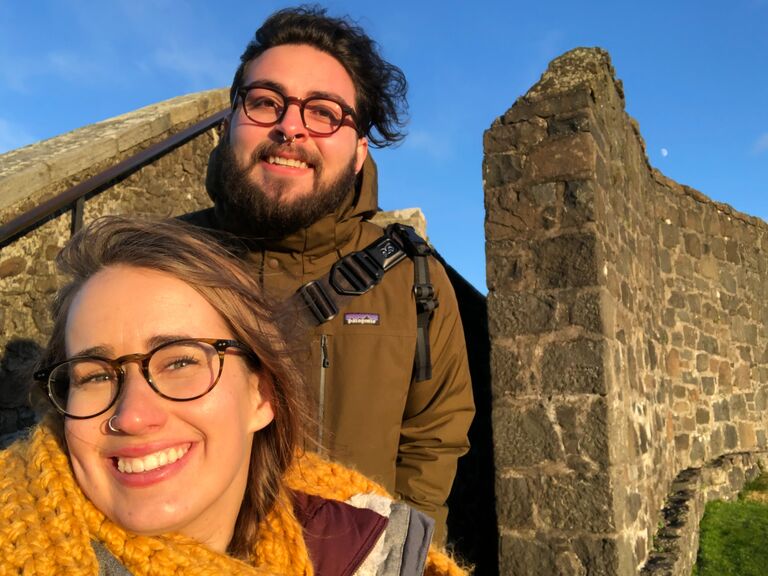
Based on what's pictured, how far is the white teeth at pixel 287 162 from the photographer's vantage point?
210cm

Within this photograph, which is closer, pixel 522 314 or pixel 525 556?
pixel 525 556

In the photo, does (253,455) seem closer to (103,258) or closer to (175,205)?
(103,258)

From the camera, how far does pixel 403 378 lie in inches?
84.7

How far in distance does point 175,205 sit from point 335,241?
4129 mm

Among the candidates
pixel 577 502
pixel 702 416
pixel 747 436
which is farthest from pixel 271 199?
pixel 747 436

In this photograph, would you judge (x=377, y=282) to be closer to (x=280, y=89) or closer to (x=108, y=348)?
(x=280, y=89)

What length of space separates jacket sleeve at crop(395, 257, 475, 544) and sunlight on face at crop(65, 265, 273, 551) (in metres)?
0.86

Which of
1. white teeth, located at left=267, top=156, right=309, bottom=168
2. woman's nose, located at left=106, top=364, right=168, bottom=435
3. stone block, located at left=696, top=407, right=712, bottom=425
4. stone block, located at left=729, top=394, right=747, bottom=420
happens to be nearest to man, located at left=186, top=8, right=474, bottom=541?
white teeth, located at left=267, top=156, right=309, bottom=168

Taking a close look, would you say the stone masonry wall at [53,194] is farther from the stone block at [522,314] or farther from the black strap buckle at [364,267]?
the stone block at [522,314]

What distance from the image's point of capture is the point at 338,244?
7.43 feet

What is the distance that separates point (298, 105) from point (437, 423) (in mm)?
1054

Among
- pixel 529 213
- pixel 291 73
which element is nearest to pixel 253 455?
pixel 291 73

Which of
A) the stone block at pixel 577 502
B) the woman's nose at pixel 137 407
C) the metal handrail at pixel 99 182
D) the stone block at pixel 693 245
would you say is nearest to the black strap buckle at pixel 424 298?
the woman's nose at pixel 137 407

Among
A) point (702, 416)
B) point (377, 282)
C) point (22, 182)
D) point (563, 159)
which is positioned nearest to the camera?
point (377, 282)
